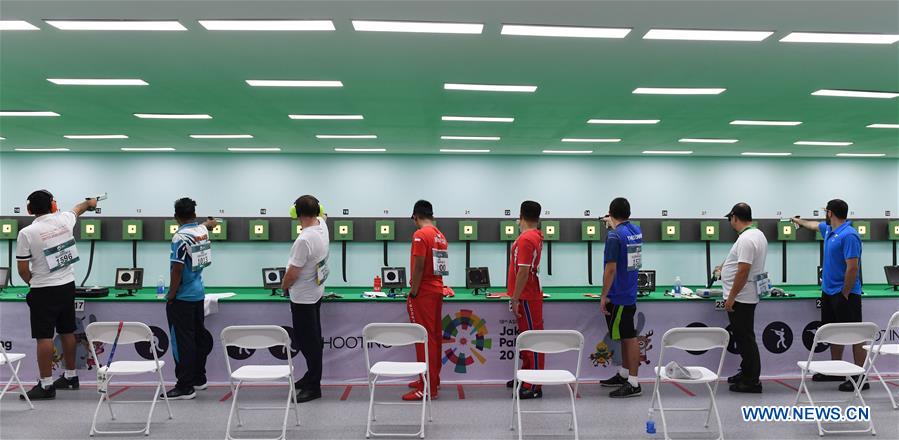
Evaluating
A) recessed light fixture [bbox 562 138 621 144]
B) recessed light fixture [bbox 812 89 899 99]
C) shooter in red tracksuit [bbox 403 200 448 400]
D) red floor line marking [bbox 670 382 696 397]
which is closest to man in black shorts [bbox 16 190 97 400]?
shooter in red tracksuit [bbox 403 200 448 400]

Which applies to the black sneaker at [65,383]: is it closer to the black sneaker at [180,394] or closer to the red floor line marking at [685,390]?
the black sneaker at [180,394]

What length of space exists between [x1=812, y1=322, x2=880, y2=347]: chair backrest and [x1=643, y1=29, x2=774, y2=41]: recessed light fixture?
2105mm

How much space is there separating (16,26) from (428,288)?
3416mm

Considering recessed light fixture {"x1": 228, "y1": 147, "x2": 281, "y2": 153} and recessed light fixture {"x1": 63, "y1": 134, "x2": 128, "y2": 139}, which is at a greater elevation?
recessed light fixture {"x1": 63, "y1": 134, "x2": 128, "y2": 139}

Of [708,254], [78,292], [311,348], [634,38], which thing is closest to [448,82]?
[634,38]

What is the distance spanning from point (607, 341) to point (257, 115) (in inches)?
184

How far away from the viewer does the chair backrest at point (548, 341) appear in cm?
354

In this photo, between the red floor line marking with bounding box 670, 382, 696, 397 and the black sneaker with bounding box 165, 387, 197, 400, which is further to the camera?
the red floor line marking with bounding box 670, 382, 696, 397

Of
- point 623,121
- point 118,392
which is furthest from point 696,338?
point 118,392

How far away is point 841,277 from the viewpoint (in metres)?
4.71

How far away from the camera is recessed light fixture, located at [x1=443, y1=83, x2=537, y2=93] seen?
5.00 meters

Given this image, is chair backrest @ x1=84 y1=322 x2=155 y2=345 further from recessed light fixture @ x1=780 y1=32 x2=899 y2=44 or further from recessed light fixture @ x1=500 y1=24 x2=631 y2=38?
recessed light fixture @ x1=780 y1=32 x2=899 y2=44

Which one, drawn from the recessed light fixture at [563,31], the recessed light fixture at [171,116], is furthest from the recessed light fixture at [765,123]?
the recessed light fixture at [171,116]

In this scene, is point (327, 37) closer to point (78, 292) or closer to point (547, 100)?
point (547, 100)
